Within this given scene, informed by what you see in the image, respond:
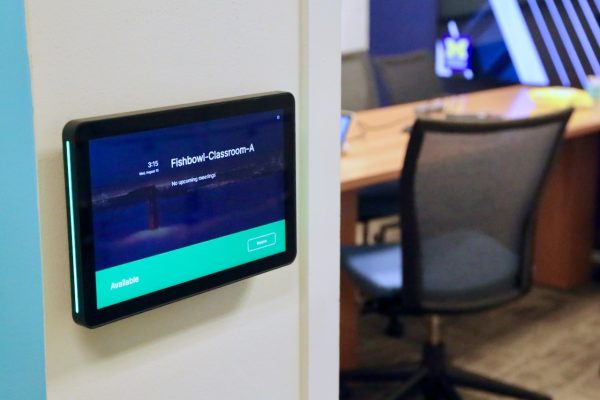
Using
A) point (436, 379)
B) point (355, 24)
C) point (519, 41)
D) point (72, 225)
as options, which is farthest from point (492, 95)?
point (72, 225)

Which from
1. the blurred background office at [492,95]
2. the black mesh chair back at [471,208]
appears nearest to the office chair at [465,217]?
the black mesh chair back at [471,208]

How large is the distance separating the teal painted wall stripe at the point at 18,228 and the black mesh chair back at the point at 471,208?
58.1 inches

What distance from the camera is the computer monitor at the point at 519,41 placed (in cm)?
429

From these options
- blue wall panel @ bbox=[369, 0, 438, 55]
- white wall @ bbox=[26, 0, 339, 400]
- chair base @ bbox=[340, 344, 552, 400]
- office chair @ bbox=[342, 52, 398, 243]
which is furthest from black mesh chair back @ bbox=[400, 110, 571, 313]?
blue wall panel @ bbox=[369, 0, 438, 55]

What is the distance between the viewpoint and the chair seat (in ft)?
7.51

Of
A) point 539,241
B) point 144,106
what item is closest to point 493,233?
point 539,241

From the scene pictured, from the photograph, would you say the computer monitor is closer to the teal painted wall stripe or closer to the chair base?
the chair base

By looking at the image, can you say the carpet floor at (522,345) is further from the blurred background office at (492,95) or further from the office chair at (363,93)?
the office chair at (363,93)

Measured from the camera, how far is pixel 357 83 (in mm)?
3756

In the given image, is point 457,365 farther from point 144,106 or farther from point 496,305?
point 144,106

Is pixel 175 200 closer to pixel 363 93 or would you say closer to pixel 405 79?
pixel 363 93

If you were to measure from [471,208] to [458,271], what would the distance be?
191 mm

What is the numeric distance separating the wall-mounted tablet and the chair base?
1805 mm

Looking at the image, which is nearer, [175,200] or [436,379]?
[175,200]
